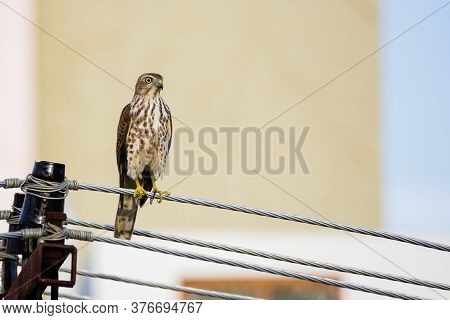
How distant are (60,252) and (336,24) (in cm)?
943

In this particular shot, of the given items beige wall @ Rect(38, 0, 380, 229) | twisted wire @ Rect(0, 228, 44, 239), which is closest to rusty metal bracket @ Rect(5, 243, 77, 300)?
twisted wire @ Rect(0, 228, 44, 239)

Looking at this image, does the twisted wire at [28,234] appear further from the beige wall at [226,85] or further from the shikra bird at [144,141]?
Answer: the beige wall at [226,85]

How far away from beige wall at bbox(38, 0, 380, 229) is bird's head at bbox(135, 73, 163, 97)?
15.5 feet

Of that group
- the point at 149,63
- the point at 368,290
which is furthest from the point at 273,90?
the point at 368,290

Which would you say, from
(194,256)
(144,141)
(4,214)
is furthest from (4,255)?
(144,141)

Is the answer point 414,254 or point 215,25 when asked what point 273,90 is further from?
point 414,254

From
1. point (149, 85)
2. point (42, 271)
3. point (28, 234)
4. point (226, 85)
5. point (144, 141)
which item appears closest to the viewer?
point (42, 271)

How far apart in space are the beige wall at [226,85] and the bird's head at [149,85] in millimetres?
4715

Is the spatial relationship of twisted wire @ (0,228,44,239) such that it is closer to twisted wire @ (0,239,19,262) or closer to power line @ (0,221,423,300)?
Result: power line @ (0,221,423,300)

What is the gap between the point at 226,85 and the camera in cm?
1304

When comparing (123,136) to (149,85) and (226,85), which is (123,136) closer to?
(149,85)

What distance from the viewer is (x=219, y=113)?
42.1 ft

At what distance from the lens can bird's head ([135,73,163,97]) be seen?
7.50 m

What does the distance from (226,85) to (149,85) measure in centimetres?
553
